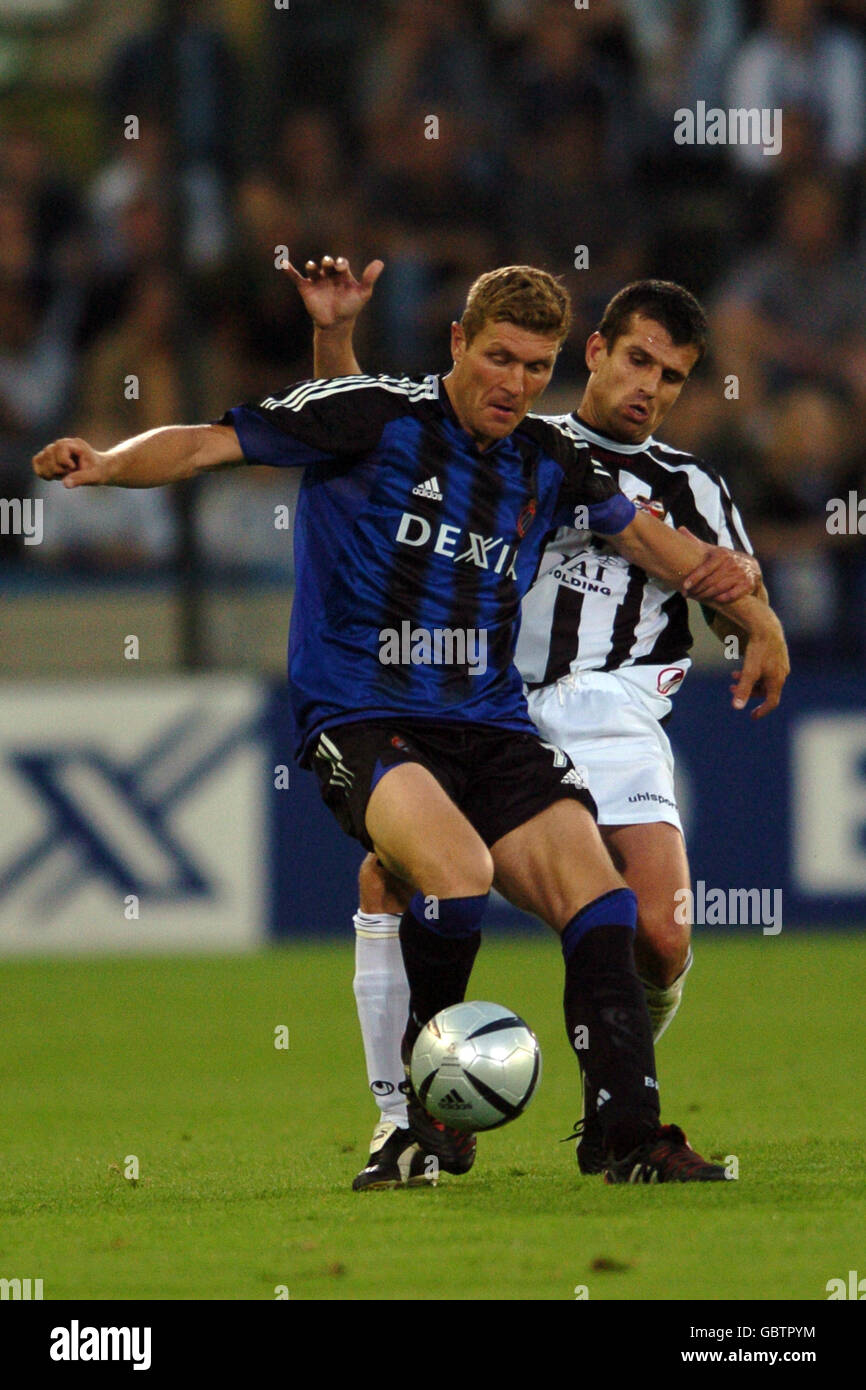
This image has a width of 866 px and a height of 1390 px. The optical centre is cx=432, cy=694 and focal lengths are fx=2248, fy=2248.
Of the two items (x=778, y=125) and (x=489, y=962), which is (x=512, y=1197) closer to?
(x=489, y=962)

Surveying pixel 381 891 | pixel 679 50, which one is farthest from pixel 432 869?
pixel 679 50

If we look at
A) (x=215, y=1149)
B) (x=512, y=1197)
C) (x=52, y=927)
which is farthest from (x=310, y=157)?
(x=512, y=1197)

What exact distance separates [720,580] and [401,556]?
85 cm

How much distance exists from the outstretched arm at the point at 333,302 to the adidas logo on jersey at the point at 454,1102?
73.3 inches

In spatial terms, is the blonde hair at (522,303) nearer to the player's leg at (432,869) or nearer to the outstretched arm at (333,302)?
the outstretched arm at (333,302)

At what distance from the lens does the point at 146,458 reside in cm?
494

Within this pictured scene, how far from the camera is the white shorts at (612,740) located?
584cm

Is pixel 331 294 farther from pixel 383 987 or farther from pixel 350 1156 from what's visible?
pixel 350 1156

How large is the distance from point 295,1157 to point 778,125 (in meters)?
9.04

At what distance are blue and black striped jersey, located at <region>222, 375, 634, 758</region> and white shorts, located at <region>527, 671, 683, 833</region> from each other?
534 mm

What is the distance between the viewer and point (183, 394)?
1155cm

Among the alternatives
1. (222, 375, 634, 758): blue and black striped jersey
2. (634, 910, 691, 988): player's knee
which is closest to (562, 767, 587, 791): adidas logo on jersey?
(222, 375, 634, 758): blue and black striped jersey

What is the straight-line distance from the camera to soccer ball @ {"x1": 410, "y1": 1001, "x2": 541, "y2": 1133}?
4.87 meters

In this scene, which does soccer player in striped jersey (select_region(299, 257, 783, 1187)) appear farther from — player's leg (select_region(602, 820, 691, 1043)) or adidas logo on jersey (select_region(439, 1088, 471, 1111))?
adidas logo on jersey (select_region(439, 1088, 471, 1111))
